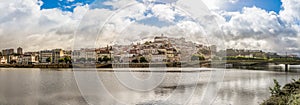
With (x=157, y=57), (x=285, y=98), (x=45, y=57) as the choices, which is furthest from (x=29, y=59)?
(x=285, y=98)

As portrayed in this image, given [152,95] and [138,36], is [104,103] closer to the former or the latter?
[152,95]

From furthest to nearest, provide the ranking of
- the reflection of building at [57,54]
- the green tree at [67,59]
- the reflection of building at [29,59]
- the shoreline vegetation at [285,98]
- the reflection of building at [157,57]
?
the reflection of building at [29,59] → the reflection of building at [57,54] → the green tree at [67,59] → the reflection of building at [157,57] → the shoreline vegetation at [285,98]

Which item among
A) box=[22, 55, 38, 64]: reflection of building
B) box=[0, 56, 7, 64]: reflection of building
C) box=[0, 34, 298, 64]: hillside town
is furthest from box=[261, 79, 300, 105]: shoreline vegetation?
box=[22, 55, 38, 64]: reflection of building

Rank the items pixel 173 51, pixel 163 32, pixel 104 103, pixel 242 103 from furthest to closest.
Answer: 1. pixel 242 103
2. pixel 104 103
3. pixel 173 51
4. pixel 163 32

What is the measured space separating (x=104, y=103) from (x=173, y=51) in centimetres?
212

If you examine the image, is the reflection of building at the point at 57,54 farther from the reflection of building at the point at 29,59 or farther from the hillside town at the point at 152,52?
the hillside town at the point at 152,52

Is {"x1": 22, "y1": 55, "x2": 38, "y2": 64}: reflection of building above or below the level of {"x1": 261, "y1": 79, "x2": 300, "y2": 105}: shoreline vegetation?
above

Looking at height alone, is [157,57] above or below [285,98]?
above

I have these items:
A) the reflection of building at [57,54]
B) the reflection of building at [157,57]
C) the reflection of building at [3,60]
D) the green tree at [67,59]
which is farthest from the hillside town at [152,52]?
the reflection of building at [3,60]

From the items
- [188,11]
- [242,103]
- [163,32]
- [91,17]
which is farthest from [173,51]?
[91,17]

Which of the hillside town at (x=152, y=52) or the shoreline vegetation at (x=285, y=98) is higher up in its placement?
the hillside town at (x=152, y=52)

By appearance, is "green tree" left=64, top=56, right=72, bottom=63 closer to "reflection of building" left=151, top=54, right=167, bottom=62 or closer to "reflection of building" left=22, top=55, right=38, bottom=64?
"reflection of building" left=22, top=55, right=38, bottom=64

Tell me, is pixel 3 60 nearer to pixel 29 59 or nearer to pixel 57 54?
pixel 29 59

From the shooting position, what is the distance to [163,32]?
17.0 feet
